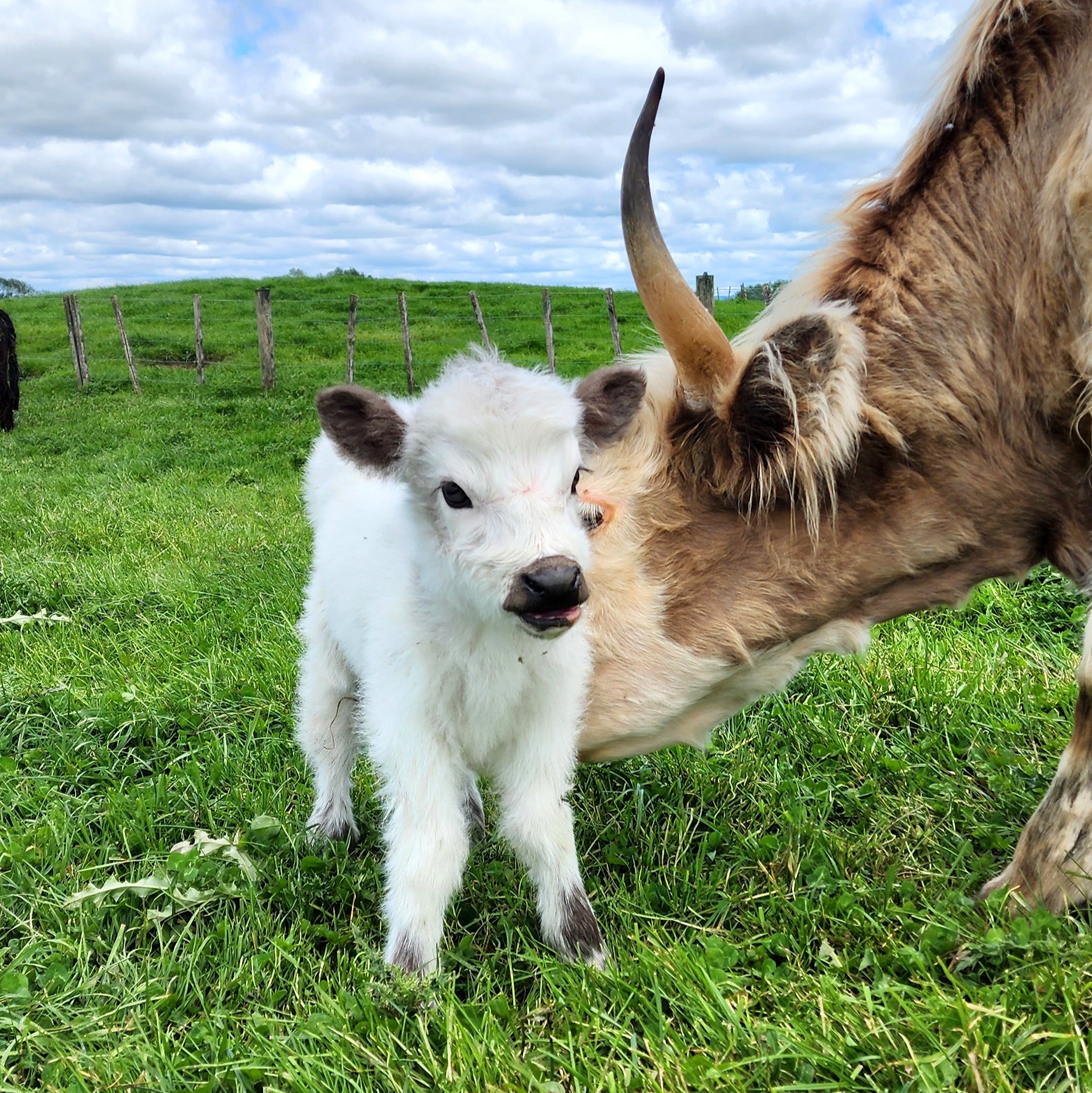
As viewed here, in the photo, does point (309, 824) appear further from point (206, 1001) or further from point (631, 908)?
point (631, 908)

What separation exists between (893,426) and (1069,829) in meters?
1.19

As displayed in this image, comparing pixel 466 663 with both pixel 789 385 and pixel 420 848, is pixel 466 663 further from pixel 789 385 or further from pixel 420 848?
pixel 789 385

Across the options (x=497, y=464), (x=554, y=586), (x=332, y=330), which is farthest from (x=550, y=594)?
(x=332, y=330)

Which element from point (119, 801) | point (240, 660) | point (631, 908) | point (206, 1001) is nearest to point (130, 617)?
point (240, 660)

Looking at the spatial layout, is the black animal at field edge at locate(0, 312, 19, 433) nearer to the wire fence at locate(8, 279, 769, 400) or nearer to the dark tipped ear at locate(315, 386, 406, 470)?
the wire fence at locate(8, 279, 769, 400)

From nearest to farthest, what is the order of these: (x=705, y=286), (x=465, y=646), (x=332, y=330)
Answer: (x=465, y=646) < (x=705, y=286) < (x=332, y=330)

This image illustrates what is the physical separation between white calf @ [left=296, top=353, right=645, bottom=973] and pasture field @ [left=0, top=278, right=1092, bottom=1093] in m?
0.25

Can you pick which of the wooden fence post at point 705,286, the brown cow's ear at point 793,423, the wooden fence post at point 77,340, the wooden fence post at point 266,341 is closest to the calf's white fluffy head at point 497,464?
the brown cow's ear at point 793,423

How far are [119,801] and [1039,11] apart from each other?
Answer: 13.5ft

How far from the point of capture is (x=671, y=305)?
9.53 feet

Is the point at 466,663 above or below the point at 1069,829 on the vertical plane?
above

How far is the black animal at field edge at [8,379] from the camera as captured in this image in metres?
18.2

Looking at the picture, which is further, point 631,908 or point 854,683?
point 854,683

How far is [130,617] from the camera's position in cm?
632
